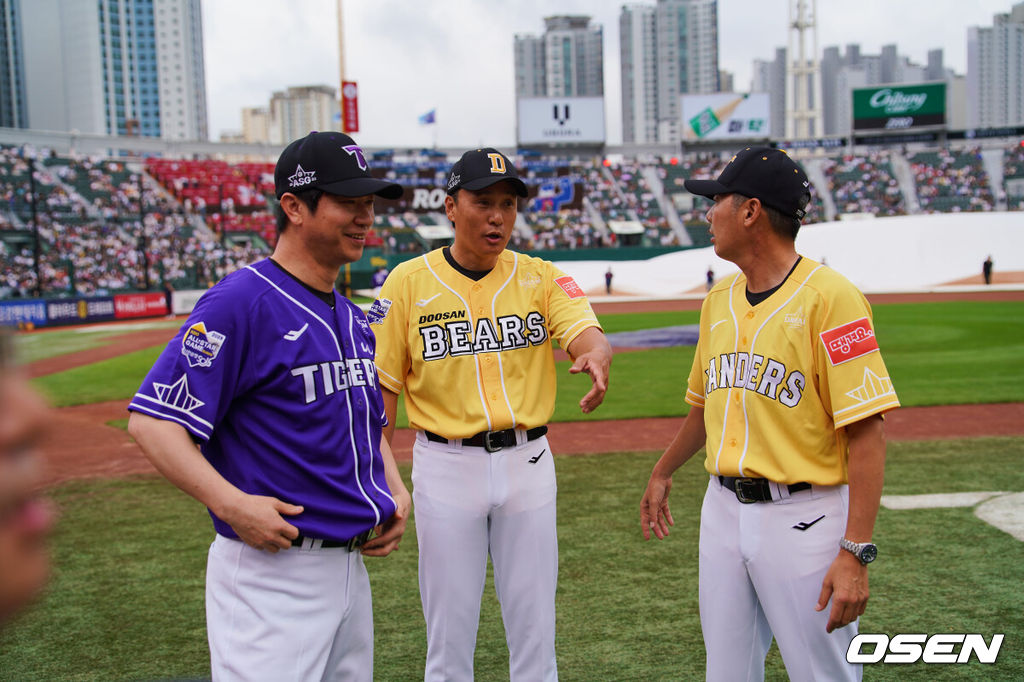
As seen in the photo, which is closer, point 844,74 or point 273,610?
point 273,610

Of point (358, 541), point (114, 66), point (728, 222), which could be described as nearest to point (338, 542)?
point (358, 541)

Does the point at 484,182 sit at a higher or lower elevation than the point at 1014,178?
lower

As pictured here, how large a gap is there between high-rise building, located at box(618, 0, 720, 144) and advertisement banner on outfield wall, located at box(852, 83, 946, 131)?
81921 millimetres

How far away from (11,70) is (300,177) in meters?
122

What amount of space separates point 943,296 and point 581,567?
32.2m

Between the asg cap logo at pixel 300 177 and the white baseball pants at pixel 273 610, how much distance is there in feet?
3.90

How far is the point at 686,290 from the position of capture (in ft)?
134

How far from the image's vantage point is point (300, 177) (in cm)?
273

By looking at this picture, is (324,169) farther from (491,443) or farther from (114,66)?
(114,66)

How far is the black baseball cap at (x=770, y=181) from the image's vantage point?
3043 millimetres

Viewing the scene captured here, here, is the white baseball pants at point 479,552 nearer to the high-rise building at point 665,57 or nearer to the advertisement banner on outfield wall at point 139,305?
the advertisement banner on outfield wall at point 139,305

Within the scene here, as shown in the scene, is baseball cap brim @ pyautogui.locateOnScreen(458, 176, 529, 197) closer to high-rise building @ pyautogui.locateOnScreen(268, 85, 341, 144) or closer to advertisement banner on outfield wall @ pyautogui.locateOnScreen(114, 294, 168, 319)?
advertisement banner on outfield wall @ pyautogui.locateOnScreen(114, 294, 168, 319)

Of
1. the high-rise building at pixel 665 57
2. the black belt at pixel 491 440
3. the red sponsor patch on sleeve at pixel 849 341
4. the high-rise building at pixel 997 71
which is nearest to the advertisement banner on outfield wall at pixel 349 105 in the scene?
the black belt at pixel 491 440

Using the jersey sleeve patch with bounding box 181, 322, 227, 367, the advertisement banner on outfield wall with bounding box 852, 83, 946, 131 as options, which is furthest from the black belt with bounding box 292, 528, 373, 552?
the advertisement banner on outfield wall with bounding box 852, 83, 946, 131
